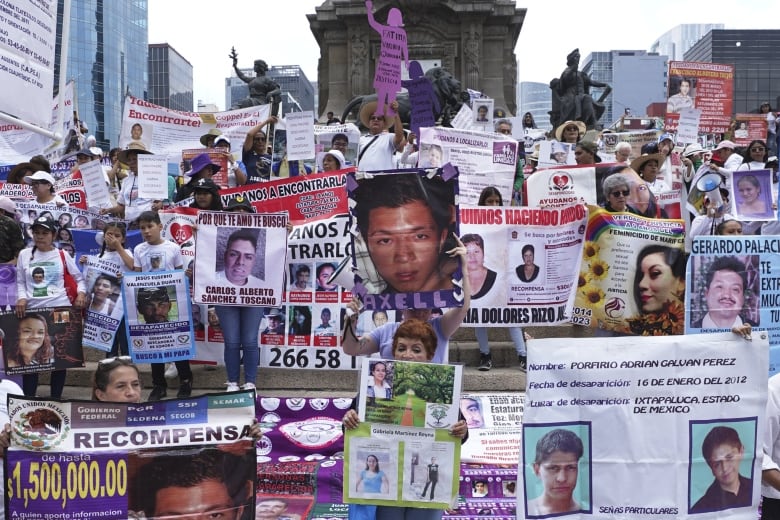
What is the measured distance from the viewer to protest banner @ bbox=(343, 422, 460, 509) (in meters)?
4.08

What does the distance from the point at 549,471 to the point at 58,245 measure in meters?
6.31

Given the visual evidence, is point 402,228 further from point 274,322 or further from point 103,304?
point 103,304

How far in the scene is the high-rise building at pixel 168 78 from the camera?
125625 millimetres

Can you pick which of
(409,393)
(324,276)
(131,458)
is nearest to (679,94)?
(324,276)

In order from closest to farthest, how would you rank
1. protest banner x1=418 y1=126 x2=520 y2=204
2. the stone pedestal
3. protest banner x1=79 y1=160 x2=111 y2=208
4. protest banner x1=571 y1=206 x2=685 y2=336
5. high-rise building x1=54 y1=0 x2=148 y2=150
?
protest banner x1=571 y1=206 x2=685 y2=336, protest banner x1=418 y1=126 x2=520 y2=204, protest banner x1=79 y1=160 x2=111 y2=208, the stone pedestal, high-rise building x1=54 y1=0 x2=148 y2=150

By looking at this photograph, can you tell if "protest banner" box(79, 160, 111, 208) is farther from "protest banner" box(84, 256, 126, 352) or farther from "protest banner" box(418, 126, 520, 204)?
"protest banner" box(418, 126, 520, 204)

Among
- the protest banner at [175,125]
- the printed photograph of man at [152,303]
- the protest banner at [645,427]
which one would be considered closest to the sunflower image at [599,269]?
the protest banner at [645,427]

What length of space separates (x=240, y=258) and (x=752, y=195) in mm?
5199

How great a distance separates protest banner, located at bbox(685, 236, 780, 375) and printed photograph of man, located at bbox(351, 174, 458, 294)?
1.77 meters

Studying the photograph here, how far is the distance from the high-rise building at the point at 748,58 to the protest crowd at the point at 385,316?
126m


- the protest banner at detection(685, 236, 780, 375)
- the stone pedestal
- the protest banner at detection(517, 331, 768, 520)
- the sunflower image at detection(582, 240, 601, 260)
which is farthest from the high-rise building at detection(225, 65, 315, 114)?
the protest banner at detection(517, 331, 768, 520)

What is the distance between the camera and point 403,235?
498 centimetres

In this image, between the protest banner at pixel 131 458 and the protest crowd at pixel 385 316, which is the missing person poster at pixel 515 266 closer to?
the protest crowd at pixel 385 316

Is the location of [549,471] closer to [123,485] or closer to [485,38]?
[123,485]
